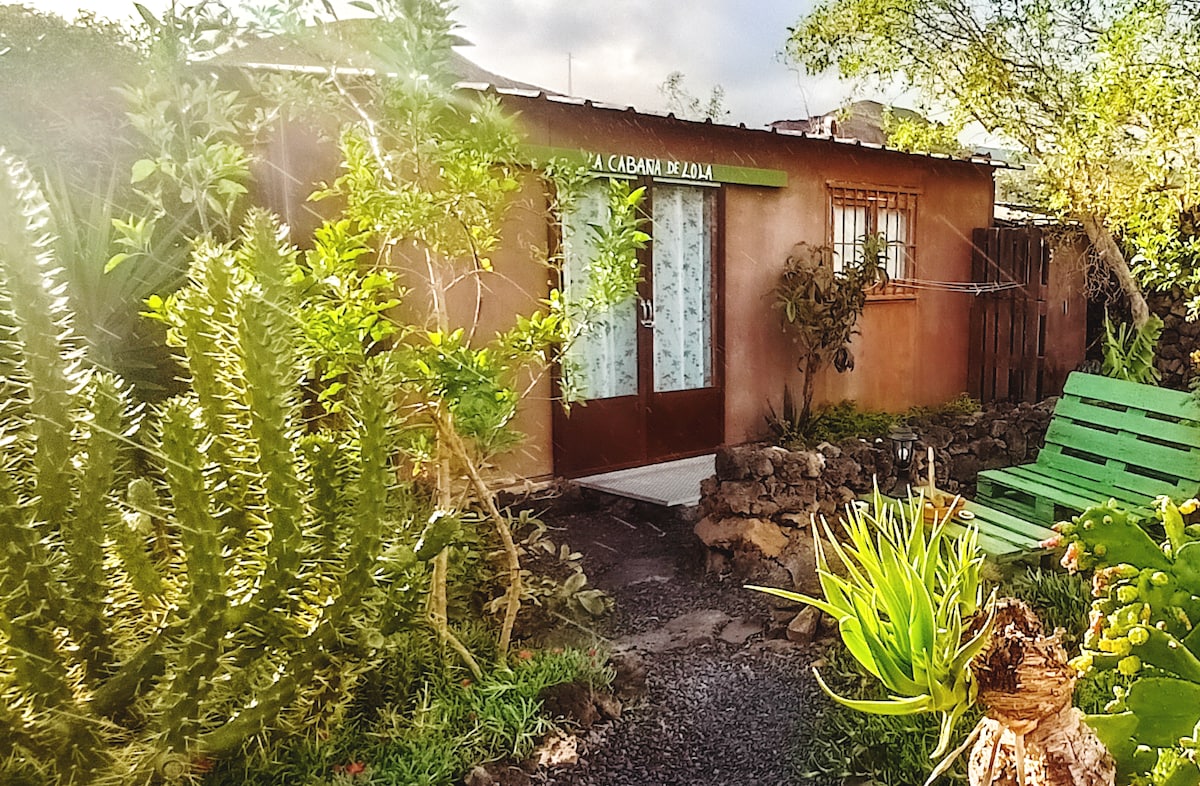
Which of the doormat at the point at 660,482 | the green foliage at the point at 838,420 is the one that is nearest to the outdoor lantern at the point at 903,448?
the green foliage at the point at 838,420

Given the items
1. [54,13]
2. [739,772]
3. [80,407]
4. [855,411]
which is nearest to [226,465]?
[80,407]

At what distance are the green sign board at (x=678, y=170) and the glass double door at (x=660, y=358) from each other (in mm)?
90

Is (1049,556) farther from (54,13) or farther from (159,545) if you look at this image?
(54,13)

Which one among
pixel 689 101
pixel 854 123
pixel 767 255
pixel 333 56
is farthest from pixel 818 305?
pixel 333 56

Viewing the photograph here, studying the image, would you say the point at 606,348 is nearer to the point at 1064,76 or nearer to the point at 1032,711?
the point at 1064,76

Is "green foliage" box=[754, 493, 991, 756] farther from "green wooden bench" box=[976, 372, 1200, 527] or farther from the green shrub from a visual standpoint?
the green shrub

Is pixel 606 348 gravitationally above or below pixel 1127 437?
above

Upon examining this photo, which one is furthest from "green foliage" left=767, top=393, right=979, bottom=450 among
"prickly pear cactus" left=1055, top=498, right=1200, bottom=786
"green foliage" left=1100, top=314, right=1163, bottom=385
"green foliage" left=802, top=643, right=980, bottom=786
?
"prickly pear cactus" left=1055, top=498, right=1200, bottom=786

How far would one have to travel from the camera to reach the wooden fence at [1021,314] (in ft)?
14.3

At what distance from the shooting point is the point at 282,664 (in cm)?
142

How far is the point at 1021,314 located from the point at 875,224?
1.01 meters

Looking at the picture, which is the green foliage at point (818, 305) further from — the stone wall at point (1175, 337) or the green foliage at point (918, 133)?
the stone wall at point (1175, 337)

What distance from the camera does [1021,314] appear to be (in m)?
4.64

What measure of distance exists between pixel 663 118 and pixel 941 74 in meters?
1.01
